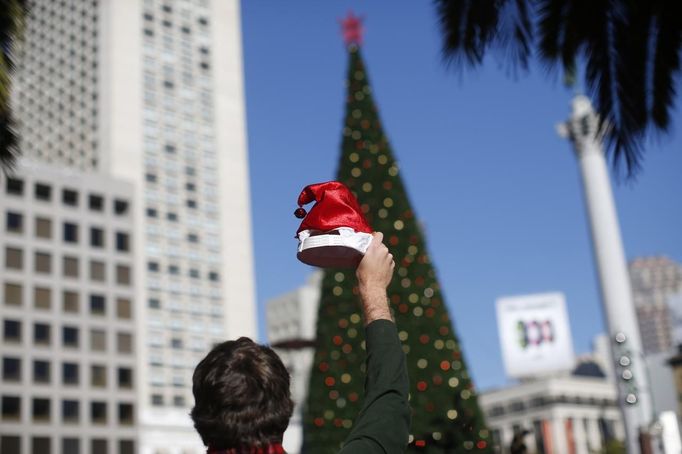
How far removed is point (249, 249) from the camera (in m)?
97.8

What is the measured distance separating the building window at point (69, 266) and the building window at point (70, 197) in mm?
4933

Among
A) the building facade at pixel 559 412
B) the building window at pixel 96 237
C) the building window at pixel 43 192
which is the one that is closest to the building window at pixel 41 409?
the building window at pixel 96 237

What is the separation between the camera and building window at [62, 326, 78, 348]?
243 ft

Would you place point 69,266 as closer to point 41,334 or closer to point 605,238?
point 41,334

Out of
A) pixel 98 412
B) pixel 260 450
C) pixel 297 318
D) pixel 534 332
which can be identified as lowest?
pixel 260 450

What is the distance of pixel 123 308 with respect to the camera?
79062 millimetres

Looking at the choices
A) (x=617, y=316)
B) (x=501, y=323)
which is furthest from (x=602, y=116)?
(x=501, y=323)

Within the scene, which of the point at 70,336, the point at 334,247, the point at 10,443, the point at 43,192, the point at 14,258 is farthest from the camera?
the point at 43,192

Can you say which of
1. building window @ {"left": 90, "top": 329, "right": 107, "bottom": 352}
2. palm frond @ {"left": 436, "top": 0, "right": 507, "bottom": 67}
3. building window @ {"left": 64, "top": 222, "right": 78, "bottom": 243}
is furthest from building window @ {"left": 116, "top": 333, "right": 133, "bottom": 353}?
→ palm frond @ {"left": 436, "top": 0, "right": 507, "bottom": 67}

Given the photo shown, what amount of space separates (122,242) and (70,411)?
1552cm

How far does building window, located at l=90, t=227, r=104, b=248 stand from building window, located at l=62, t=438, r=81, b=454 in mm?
16280

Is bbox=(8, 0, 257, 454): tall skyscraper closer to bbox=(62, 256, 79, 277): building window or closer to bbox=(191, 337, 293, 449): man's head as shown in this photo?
bbox=(62, 256, 79, 277): building window

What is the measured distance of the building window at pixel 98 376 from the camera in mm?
74938

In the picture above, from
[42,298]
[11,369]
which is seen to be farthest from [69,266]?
[11,369]
